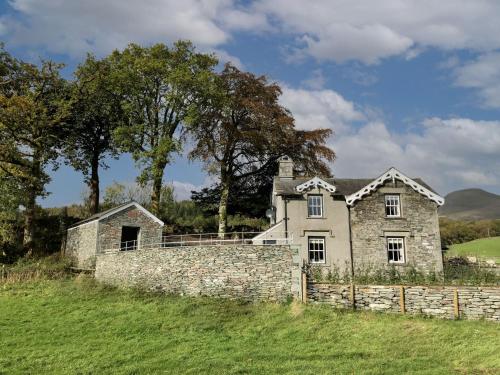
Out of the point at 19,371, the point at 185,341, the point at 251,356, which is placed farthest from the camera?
the point at 185,341

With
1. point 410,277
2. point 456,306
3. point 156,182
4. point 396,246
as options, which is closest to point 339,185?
point 396,246

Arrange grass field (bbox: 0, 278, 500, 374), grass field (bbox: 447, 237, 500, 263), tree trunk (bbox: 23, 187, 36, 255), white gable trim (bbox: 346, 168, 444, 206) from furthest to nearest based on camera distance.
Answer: grass field (bbox: 447, 237, 500, 263)
tree trunk (bbox: 23, 187, 36, 255)
white gable trim (bbox: 346, 168, 444, 206)
grass field (bbox: 0, 278, 500, 374)

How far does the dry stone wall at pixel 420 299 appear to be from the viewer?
59.2ft

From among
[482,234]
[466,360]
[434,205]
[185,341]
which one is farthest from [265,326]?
[482,234]

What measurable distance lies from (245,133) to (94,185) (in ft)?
→ 44.1

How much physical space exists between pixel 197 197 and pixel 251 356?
2509cm

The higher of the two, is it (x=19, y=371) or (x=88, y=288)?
(x=88, y=288)

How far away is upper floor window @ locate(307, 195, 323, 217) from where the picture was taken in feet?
85.4

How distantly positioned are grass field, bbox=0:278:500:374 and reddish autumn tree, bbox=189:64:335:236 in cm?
1479

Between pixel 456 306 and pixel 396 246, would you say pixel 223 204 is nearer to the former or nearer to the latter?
pixel 396 246

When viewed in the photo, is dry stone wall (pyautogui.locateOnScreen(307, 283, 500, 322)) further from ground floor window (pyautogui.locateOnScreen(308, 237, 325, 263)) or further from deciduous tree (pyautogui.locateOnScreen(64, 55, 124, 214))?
deciduous tree (pyautogui.locateOnScreen(64, 55, 124, 214))

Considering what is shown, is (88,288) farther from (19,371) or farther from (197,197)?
(197,197)

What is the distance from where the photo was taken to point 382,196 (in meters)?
25.9

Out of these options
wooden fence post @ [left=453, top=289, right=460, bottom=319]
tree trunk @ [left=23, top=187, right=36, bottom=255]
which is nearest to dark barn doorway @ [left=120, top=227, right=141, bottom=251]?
tree trunk @ [left=23, top=187, right=36, bottom=255]
